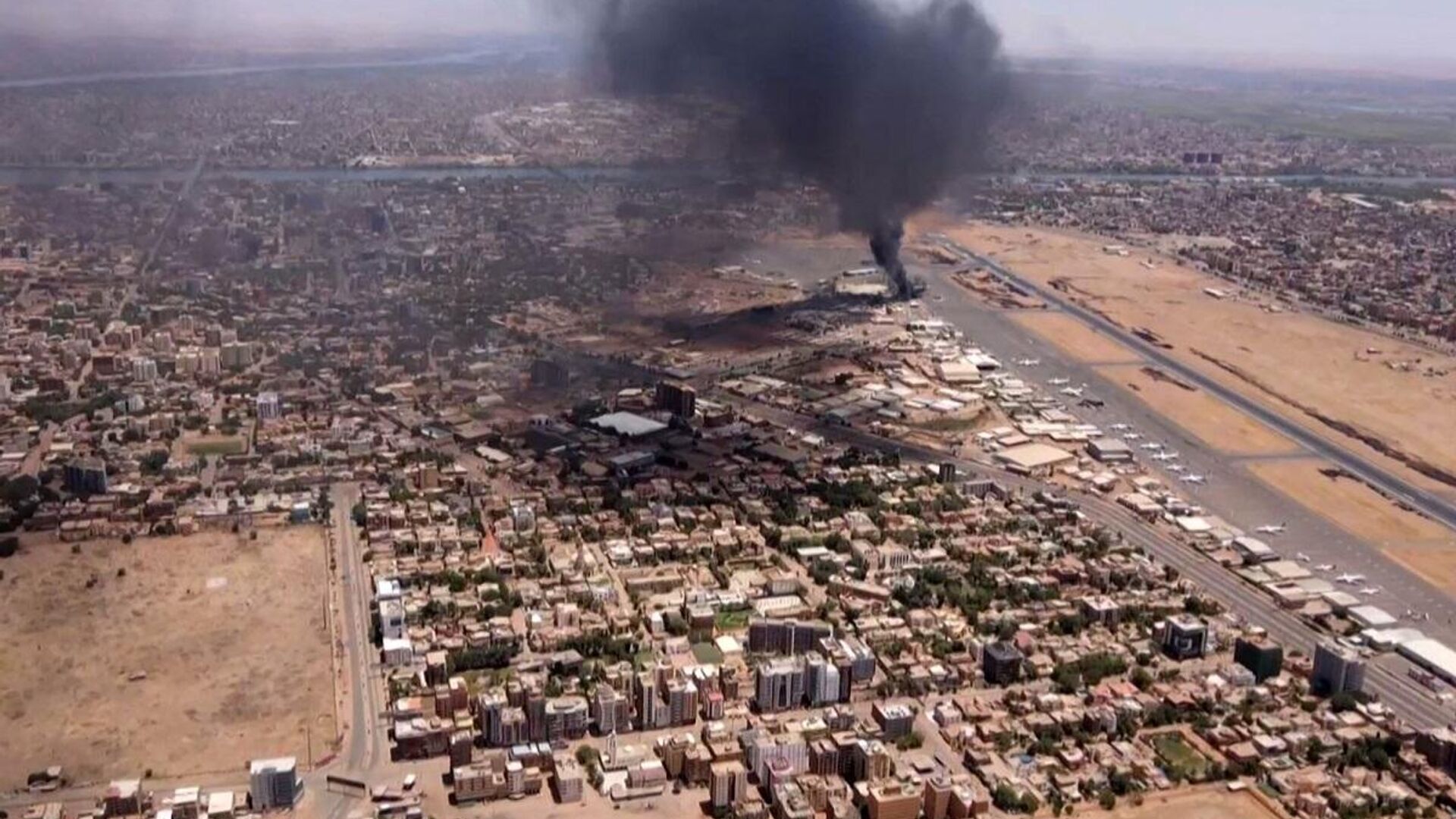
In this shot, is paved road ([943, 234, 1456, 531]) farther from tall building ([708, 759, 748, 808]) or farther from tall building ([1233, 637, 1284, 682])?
tall building ([708, 759, 748, 808])

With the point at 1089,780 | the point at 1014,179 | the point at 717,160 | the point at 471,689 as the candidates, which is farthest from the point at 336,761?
the point at 1014,179

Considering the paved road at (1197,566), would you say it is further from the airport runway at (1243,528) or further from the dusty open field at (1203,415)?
the dusty open field at (1203,415)

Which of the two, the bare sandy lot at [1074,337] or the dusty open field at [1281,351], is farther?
the bare sandy lot at [1074,337]

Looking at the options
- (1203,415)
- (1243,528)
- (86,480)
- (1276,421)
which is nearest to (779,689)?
(1243,528)

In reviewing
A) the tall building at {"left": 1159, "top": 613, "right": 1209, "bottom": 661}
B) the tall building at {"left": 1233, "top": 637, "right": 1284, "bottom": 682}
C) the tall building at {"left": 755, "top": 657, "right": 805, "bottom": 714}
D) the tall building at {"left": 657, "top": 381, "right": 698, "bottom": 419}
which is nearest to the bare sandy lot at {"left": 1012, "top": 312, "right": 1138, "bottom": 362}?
the tall building at {"left": 657, "top": 381, "right": 698, "bottom": 419}

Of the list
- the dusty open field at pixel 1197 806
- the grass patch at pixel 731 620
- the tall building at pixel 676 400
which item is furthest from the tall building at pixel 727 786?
the tall building at pixel 676 400

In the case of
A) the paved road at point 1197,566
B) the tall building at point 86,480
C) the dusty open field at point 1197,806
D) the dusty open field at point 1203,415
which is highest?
the tall building at point 86,480
